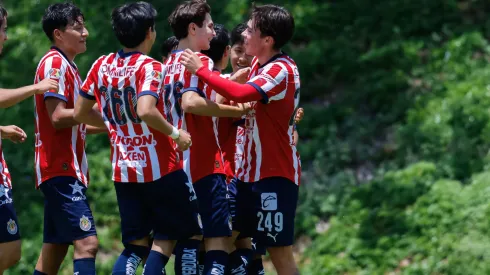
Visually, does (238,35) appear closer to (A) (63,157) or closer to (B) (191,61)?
(B) (191,61)

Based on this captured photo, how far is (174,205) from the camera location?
6180 mm

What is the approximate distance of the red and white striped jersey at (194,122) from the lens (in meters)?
6.43

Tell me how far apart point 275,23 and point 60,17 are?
1.68 metres

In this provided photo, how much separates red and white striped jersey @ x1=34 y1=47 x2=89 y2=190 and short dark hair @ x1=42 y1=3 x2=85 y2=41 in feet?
0.82

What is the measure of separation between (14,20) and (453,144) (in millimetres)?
7417

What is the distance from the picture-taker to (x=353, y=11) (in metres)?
13.0

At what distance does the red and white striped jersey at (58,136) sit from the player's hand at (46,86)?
336 millimetres

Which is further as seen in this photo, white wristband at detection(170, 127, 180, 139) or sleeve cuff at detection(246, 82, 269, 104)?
sleeve cuff at detection(246, 82, 269, 104)

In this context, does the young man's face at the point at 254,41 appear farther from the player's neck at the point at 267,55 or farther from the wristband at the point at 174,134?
the wristband at the point at 174,134

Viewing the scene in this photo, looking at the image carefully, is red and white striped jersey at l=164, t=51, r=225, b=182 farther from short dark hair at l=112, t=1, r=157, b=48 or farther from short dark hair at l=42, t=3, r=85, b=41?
short dark hair at l=42, t=3, r=85, b=41

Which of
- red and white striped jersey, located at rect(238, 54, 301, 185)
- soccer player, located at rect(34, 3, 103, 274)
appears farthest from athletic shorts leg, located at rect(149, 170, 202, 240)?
soccer player, located at rect(34, 3, 103, 274)

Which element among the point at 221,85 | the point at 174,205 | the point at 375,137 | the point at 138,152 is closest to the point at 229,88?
the point at 221,85

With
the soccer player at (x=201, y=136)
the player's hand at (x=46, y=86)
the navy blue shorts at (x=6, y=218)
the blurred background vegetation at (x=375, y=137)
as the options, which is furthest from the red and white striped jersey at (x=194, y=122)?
the blurred background vegetation at (x=375, y=137)

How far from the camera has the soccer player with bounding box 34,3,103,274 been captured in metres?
6.52
